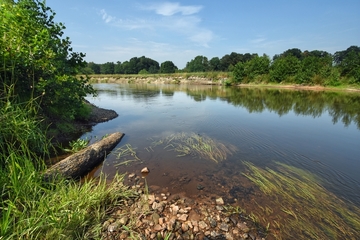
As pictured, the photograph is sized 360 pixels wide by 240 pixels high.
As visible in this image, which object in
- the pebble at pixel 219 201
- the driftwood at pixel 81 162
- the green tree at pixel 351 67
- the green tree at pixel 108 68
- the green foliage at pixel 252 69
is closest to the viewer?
the pebble at pixel 219 201

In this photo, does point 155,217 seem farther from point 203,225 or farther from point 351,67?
point 351,67

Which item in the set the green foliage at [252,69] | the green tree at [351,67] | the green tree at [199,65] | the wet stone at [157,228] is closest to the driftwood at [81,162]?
the wet stone at [157,228]

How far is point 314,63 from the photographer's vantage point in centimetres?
3675

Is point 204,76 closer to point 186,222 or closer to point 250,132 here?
point 250,132

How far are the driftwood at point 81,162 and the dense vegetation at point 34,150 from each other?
0.91 feet

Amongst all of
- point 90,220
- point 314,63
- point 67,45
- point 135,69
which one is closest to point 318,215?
point 90,220

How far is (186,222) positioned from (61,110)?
8.01 m

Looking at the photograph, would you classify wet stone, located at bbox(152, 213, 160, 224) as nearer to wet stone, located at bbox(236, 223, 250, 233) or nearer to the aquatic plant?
wet stone, located at bbox(236, 223, 250, 233)

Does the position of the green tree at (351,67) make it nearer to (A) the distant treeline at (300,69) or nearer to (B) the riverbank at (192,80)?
(A) the distant treeline at (300,69)

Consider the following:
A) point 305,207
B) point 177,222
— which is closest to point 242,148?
point 305,207

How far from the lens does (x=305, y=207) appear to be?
13.4 feet

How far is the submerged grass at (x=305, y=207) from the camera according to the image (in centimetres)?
345

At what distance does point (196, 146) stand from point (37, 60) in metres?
6.81

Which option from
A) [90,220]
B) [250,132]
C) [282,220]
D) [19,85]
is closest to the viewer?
[90,220]
